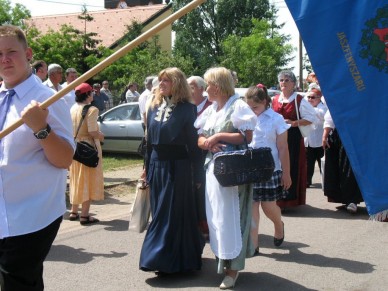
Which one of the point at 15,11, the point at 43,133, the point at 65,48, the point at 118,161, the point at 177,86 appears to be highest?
the point at 15,11

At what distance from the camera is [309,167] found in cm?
1049

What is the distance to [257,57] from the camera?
41.1 meters

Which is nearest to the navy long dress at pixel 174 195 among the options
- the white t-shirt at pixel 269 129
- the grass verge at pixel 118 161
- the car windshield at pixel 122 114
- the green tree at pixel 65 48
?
the white t-shirt at pixel 269 129

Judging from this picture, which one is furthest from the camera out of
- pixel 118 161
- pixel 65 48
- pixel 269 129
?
pixel 65 48

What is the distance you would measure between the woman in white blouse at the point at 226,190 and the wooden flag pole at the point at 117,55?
7.73 feet

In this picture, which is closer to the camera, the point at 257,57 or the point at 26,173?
the point at 26,173

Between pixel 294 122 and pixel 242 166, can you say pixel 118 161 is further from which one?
pixel 242 166

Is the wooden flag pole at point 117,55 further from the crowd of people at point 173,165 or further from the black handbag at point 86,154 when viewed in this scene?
the black handbag at point 86,154

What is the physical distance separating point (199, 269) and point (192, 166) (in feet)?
3.08

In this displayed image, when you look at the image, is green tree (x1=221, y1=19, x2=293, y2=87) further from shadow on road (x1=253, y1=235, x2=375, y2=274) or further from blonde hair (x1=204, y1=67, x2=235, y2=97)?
blonde hair (x1=204, y1=67, x2=235, y2=97)

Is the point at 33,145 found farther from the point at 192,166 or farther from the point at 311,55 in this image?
the point at 192,166

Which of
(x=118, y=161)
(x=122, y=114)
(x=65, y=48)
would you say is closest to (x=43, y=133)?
(x=118, y=161)

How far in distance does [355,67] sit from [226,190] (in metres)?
2.50

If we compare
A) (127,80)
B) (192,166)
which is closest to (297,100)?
(192,166)
